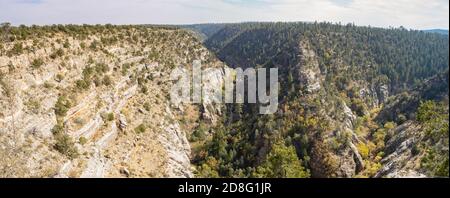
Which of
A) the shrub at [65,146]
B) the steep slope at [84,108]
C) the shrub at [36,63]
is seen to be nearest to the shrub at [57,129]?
the steep slope at [84,108]

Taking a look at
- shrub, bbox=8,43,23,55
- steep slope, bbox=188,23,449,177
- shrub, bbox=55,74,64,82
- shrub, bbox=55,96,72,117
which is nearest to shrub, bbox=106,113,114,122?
shrub, bbox=55,96,72,117

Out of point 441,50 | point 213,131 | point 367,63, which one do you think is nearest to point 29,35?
point 213,131

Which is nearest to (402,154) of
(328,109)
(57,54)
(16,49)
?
(328,109)

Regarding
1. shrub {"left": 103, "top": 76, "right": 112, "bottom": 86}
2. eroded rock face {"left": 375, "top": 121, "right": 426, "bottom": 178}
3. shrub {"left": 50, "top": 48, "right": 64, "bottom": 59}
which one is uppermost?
shrub {"left": 50, "top": 48, "right": 64, "bottom": 59}

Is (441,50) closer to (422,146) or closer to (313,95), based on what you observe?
(313,95)

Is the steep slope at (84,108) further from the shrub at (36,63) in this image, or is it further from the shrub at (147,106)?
the shrub at (36,63)

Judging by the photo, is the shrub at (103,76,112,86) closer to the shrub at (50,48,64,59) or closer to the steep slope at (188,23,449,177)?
the shrub at (50,48,64,59)

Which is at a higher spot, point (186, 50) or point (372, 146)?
point (186, 50)

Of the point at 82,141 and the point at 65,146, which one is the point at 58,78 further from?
the point at 65,146
